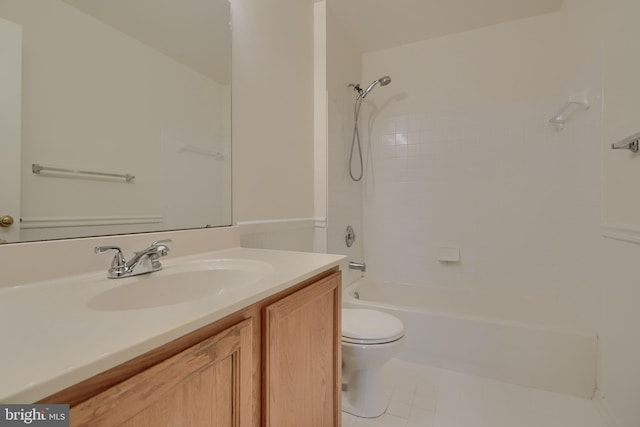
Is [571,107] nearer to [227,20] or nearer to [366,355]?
[366,355]

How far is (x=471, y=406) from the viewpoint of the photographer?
4.67 feet

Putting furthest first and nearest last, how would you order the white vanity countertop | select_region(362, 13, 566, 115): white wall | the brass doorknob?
select_region(362, 13, 566, 115): white wall → the brass doorknob → the white vanity countertop

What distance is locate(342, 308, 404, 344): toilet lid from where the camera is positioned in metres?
1.29

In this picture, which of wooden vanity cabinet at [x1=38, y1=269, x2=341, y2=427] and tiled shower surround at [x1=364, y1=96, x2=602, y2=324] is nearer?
wooden vanity cabinet at [x1=38, y1=269, x2=341, y2=427]

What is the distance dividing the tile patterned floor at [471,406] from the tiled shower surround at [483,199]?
1.98 ft

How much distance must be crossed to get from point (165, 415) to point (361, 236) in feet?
7.17

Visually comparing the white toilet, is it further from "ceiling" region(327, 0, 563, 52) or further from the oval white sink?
"ceiling" region(327, 0, 563, 52)

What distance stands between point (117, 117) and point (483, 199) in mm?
2308

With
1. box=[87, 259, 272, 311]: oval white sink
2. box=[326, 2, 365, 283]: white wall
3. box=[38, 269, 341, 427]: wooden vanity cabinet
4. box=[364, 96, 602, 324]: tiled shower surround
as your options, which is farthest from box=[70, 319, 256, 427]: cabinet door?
box=[364, 96, 602, 324]: tiled shower surround

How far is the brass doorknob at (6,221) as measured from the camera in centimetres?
67

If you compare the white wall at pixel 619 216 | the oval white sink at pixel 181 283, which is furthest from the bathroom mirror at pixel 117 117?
the white wall at pixel 619 216

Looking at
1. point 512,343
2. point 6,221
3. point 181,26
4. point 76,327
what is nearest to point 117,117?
point 6,221

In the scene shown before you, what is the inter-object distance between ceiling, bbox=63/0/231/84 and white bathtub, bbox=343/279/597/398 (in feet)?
5.02

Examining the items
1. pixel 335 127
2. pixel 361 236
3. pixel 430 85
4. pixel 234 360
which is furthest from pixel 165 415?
pixel 430 85
